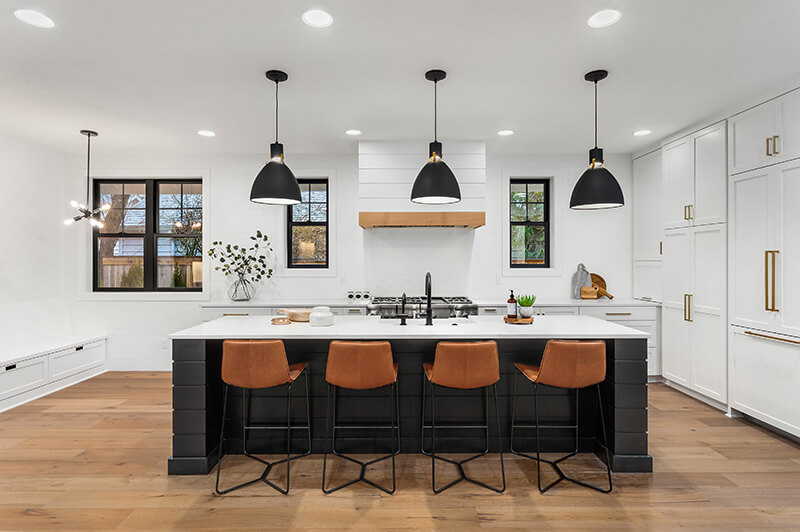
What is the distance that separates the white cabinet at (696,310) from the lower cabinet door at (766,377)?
0.53 feet

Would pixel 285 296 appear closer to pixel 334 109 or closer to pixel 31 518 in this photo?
pixel 334 109

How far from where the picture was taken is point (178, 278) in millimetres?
5559

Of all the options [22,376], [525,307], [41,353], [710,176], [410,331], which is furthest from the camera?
[41,353]

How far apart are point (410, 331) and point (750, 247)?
3.01 m

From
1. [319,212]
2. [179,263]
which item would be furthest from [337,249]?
[179,263]

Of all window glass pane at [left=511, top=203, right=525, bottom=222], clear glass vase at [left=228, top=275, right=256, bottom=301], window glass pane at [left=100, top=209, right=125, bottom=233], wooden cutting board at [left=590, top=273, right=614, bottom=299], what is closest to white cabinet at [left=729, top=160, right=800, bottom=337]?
wooden cutting board at [left=590, top=273, right=614, bottom=299]

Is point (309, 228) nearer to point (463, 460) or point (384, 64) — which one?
point (384, 64)

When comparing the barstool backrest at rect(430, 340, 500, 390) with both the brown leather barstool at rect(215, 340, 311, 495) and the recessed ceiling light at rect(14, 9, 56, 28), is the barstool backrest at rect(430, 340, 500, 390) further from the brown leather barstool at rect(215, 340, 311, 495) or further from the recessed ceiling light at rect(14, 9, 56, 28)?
the recessed ceiling light at rect(14, 9, 56, 28)

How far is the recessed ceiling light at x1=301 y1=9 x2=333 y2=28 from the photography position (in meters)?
2.35

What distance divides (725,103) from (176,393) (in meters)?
4.83

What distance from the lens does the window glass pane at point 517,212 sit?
18.4ft

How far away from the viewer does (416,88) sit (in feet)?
11.0

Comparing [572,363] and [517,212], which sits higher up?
[517,212]

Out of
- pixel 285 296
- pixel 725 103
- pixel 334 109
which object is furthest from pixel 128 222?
pixel 725 103
